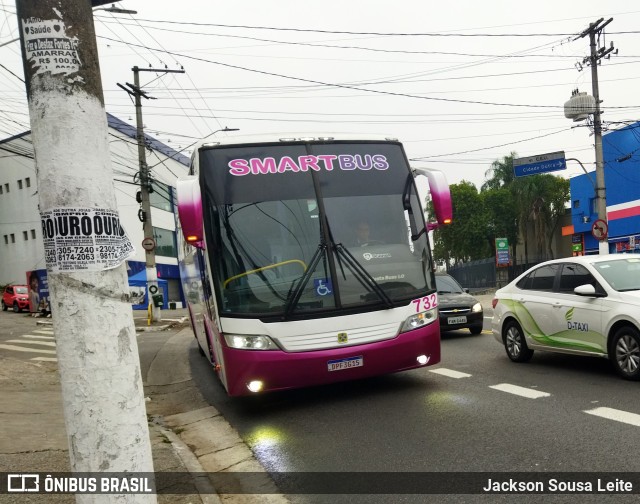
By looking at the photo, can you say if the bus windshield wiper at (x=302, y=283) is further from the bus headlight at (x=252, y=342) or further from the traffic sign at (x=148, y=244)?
the traffic sign at (x=148, y=244)

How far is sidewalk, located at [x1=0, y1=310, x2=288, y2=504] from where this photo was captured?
466 cm

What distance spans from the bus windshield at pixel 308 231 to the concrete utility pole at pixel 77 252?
3.81m

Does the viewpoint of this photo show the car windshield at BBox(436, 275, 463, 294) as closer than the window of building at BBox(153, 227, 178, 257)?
Yes

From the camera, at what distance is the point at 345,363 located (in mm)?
6766

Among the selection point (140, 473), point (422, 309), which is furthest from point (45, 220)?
point (422, 309)

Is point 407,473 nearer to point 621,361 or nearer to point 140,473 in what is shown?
point 140,473

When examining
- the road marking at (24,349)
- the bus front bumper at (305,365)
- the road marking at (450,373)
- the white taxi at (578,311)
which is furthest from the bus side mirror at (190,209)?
the road marking at (24,349)

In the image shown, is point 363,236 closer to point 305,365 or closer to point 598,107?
point 305,365

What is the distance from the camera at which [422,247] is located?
7.48m

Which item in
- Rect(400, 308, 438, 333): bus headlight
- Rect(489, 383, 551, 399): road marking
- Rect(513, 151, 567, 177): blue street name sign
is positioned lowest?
Rect(489, 383, 551, 399): road marking

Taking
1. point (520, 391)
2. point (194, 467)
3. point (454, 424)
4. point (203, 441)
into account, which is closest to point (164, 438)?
point (203, 441)

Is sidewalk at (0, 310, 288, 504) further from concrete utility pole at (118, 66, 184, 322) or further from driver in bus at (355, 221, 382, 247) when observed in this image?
concrete utility pole at (118, 66, 184, 322)

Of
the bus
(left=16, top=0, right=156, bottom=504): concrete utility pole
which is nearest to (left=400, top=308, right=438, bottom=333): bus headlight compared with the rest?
the bus

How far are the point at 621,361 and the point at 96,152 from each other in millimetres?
6842
